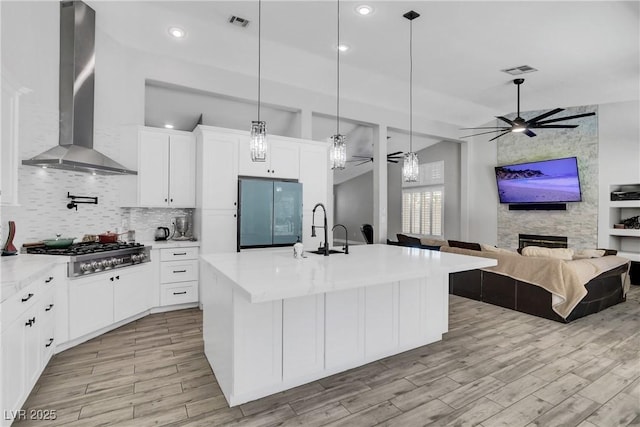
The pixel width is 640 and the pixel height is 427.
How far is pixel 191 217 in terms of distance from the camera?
4.69 metres

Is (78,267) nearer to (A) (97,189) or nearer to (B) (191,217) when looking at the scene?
(A) (97,189)

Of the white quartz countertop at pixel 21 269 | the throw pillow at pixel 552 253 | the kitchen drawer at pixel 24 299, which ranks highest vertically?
the white quartz countertop at pixel 21 269

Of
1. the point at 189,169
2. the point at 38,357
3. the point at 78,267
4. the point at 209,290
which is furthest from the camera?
the point at 189,169

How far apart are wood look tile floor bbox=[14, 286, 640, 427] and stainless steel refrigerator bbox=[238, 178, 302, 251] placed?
57.3 inches

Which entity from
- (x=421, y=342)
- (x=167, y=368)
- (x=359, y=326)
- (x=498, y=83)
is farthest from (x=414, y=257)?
(x=498, y=83)

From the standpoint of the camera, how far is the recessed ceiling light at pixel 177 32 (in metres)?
4.03

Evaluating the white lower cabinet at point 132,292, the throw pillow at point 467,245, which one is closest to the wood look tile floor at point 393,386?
the white lower cabinet at point 132,292

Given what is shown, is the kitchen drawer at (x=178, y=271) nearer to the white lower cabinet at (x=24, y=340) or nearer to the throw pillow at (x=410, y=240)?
the white lower cabinet at (x=24, y=340)

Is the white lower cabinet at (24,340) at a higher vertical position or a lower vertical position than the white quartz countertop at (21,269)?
lower

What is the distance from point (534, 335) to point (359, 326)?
208 cm

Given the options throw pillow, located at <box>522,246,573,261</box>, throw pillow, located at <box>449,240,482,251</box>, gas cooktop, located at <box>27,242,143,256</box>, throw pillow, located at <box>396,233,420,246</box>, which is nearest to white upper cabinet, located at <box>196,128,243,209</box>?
gas cooktop, located at <box>27,242,143,256</box>

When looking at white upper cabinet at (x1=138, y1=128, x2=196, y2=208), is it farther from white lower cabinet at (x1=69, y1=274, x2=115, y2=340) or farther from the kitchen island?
the kitchen island

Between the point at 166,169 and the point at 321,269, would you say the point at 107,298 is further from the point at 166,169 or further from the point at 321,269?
the point at 321,269

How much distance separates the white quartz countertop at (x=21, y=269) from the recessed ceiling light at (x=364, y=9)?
12.5 ft
